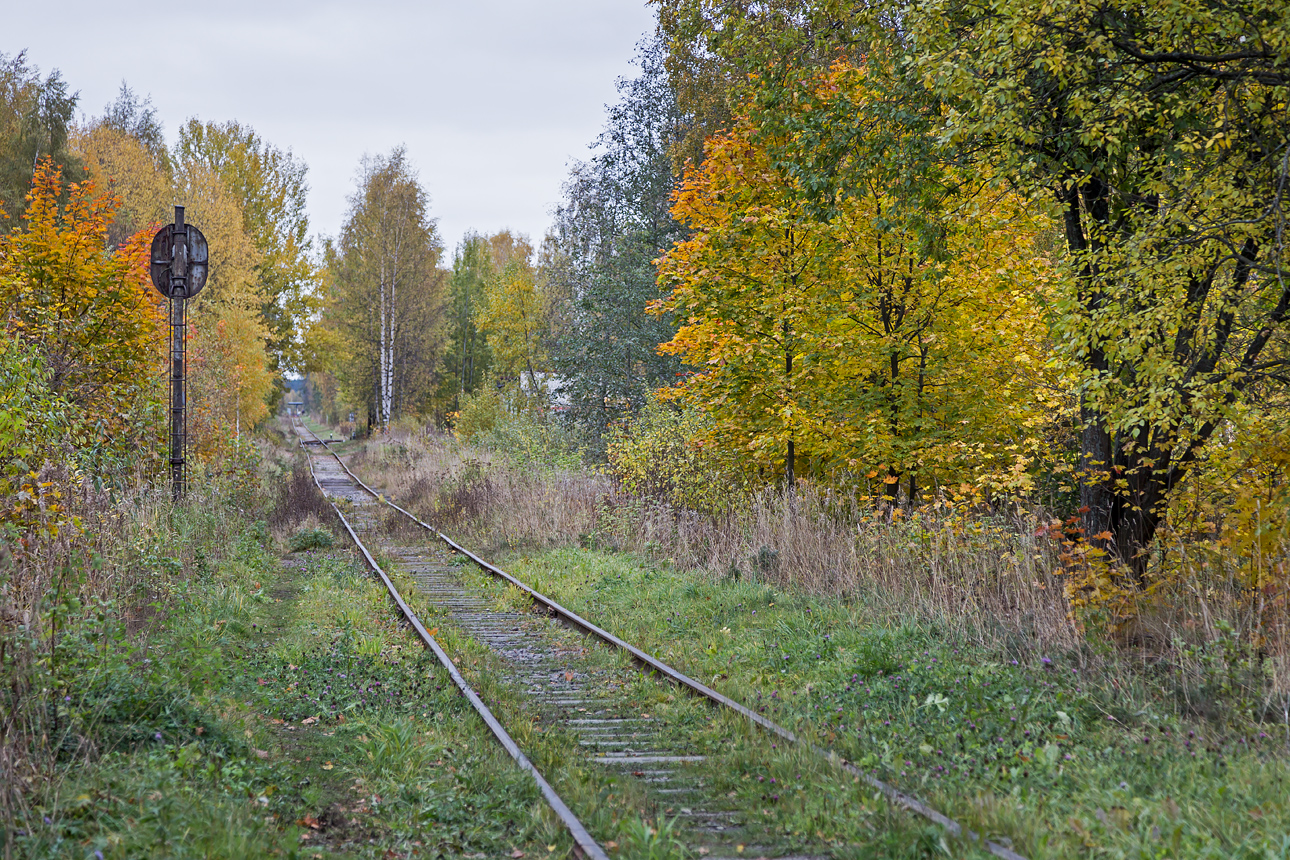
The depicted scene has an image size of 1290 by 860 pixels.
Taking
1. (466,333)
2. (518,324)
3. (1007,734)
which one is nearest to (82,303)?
(1007,734)

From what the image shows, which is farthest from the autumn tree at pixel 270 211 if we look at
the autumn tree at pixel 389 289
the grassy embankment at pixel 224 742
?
the grassy embankment at pixel 224 742

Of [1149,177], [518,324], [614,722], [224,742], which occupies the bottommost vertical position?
[614,722]

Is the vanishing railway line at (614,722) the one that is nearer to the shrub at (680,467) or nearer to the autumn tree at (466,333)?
the shrub at (680,467)

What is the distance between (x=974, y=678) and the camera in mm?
6426

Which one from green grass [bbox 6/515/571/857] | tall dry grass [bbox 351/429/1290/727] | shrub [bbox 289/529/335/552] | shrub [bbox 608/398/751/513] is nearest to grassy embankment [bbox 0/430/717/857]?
green grass [bbox 6/515/571/857]

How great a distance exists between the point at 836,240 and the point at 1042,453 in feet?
12.7

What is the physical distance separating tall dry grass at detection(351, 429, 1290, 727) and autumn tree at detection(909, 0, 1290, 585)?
0.92 metres

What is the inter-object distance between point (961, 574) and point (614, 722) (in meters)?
3.81

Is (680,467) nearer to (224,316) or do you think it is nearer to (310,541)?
(310,541)

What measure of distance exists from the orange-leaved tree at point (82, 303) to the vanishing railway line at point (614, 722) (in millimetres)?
4676

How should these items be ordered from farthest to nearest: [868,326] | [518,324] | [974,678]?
[518,324]
[868,326]
[974,678]

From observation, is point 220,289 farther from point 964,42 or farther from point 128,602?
point 964,42

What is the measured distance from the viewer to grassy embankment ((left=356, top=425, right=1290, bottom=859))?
446 centimetres

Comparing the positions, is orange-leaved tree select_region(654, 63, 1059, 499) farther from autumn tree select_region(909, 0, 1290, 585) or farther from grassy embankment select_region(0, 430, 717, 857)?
grassy embankment select_region(0, 430, 717, 857)
